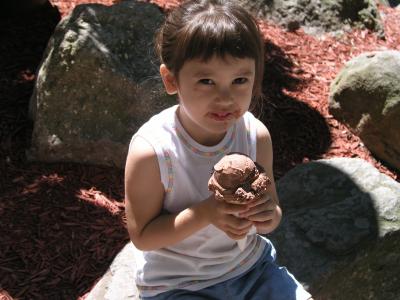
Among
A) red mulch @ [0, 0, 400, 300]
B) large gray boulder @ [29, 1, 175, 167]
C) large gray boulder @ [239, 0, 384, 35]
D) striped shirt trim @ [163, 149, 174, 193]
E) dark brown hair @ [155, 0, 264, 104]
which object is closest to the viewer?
dark brown hair @ [155, 0, 264, 104]

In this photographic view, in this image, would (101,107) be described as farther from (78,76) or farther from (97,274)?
(97,274)

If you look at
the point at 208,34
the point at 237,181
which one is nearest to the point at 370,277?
the point at 237,181

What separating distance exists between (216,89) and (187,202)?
0.49 m

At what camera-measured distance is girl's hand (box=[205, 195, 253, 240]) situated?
2.04 metres

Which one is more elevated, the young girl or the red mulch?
the young girl

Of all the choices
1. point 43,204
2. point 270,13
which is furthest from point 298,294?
point 270,13

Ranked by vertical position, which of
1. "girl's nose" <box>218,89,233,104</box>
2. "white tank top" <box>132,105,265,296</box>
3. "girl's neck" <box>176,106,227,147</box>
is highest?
"girl's nose" <box>218,89,233,104</box>

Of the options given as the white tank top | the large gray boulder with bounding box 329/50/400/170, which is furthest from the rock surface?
the large gray boulder with bounding box 329/50/400/170

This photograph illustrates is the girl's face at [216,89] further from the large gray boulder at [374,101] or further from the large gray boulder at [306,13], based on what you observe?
the large gray boulder at [306,13]

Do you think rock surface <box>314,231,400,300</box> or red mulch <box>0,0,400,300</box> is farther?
red mulch <box>0,0,400,300</box>

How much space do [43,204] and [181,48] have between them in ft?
7.67

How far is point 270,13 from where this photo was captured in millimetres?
6434

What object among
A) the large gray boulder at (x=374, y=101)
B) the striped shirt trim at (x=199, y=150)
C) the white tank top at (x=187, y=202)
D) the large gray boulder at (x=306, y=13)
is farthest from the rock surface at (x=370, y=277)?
the large gray boulder at (x=306, y=13)

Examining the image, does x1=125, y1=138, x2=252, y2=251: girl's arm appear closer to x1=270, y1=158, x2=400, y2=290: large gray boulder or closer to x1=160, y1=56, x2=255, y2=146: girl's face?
x1=160, y1=56, x2=255, y2=146: girl's face
